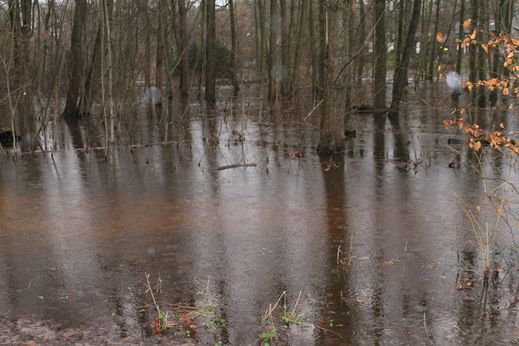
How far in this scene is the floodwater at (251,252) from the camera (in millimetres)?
5180

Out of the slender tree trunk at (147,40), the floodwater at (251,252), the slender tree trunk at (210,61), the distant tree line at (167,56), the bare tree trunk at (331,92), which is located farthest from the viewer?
the slender tree trunk at (210,61)

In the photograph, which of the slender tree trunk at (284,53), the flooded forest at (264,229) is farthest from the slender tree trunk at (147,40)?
the slender tree trunk at (284,53)

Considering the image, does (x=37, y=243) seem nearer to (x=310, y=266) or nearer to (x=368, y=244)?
(x=310, y=266)

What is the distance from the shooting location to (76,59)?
875 inches

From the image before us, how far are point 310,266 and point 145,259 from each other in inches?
70.8

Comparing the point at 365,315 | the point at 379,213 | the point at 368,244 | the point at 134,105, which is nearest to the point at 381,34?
the point at 134,105

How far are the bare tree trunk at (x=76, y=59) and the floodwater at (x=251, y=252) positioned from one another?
8.95 metres

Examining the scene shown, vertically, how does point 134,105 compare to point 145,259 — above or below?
above

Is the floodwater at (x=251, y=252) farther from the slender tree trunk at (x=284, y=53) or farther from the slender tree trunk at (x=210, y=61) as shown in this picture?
the slender tree trunk at (x=284, y=53)

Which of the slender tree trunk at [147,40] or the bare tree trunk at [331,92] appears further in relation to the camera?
the slender tree trunk at [147,40]

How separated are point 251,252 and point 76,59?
17.0 meters

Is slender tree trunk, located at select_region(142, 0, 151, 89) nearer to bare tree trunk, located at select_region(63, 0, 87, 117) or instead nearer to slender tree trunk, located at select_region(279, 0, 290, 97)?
bare tree trunk, located at select_region(63, 0, 87, 117)

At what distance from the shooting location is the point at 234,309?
551cm

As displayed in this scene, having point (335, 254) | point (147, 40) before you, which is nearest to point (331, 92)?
point (335, 254)
